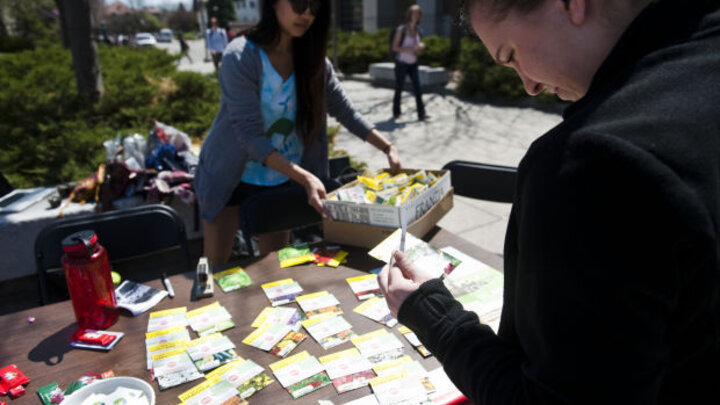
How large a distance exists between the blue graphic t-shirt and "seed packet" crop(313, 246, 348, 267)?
23.2 inches

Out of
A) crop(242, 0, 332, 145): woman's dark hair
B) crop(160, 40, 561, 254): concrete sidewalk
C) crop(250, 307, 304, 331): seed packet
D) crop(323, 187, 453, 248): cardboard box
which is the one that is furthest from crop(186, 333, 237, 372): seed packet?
crop(160, 40, 561, 254): concrete sidewalk

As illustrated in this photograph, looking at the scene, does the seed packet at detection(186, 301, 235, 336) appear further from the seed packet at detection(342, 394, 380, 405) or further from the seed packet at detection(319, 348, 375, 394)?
the seed packet at detection(342, 394, 380, 405)

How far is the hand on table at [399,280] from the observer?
38.3 inches

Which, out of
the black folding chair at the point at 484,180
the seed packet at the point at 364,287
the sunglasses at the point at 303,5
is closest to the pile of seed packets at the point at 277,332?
the seed packet at the point at 364,287

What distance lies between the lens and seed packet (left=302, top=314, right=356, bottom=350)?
143 centimetres

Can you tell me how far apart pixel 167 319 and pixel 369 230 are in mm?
802

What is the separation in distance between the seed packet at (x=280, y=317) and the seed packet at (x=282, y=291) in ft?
0.15

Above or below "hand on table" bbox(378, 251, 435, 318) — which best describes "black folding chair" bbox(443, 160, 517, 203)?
below

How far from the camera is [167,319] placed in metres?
1.57

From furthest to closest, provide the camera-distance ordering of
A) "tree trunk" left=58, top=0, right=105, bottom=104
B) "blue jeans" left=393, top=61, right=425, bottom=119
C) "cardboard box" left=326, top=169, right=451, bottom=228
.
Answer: "blue jeans" left=393, top=61, right=425, bottom=119 → "tree trunk" left=58, top=0, right=105, bottom=104 → "cardboard box" left=326, top=169, right=451, bottom=228

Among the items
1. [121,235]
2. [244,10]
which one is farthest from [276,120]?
[244,10]

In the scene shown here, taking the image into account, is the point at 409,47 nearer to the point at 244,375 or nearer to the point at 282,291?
the point at 282,291

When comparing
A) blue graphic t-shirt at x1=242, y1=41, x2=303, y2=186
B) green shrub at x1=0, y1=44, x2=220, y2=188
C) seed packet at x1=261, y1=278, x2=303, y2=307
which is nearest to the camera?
seed packet at x1=261, y1=278, x2=303, y2=307

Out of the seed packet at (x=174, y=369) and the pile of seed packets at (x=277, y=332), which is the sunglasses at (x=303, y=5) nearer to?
the pile of seed packets at (x=277, y=332)
